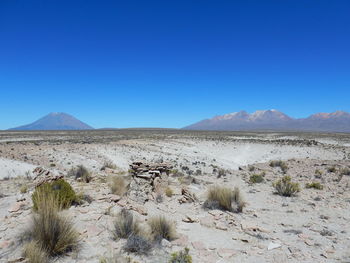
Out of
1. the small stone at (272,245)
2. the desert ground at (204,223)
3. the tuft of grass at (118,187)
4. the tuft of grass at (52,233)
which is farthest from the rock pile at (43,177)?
the small stone at (272,245)

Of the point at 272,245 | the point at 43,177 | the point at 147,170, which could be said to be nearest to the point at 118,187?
the point at 43,177

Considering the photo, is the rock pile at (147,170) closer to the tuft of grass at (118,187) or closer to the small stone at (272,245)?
the tuft of grass at (118,187)

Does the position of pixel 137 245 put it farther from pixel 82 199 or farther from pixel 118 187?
pixel 118 187

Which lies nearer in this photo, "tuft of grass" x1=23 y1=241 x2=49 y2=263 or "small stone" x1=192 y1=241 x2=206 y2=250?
"tuft of grass" x1=23 y1=241 x2=49 y2=263

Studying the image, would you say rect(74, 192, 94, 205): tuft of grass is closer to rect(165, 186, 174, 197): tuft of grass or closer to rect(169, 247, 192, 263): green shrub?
rect(165, 186, 174, 197): tuft of grass

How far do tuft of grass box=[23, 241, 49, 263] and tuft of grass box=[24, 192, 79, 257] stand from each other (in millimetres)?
92

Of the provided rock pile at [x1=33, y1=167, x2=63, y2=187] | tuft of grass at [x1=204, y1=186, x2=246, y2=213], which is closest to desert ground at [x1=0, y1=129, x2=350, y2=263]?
tuft of grass at [x1=204, y1=186, x2=246, y2=213]

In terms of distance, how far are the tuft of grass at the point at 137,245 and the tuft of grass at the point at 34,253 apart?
138 cm

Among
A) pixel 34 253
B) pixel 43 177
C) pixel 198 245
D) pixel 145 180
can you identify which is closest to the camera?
→ pixel 34 253

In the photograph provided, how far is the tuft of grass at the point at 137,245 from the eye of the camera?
4.37 metres

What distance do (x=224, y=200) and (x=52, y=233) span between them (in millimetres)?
5234

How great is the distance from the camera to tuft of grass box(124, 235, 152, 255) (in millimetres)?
4370

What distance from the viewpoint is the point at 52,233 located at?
4188 millimetres

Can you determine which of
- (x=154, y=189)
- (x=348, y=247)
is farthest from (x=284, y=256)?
(x=154, y=189)
